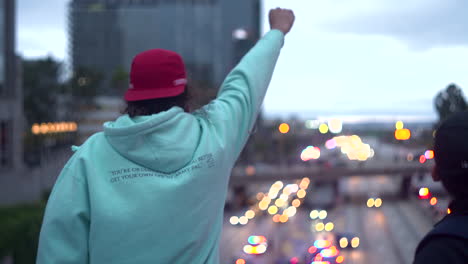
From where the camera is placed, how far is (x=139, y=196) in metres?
1.75

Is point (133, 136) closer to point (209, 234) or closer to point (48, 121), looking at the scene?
point (209, 234)

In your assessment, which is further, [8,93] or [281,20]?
[8,93]

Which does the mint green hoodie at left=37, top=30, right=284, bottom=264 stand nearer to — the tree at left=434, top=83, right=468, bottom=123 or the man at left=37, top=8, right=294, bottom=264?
the man at left=37, top=8, right=294, bottom=264

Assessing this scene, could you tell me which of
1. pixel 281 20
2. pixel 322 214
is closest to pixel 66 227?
pixel 281 20

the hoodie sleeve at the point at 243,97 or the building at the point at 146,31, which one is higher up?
the hoodie sleeve at the point at 243,97

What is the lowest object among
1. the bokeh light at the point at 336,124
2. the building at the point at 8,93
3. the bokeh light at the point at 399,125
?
the building at the point at 8,93

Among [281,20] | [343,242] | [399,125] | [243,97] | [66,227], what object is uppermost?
[281,20]

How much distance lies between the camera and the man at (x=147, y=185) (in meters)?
1.74

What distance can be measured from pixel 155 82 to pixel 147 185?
38 centimetres

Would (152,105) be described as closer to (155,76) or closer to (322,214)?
(155,76)

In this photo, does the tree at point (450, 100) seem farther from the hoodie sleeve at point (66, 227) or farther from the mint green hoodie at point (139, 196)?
the hoodie sleeve at point (66, 227)

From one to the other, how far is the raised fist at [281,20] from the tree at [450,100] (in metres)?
1.69

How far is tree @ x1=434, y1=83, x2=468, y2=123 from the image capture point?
11.3ft

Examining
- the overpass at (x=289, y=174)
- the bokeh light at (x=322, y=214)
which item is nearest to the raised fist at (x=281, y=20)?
the overpass at (x=289, y=174)
